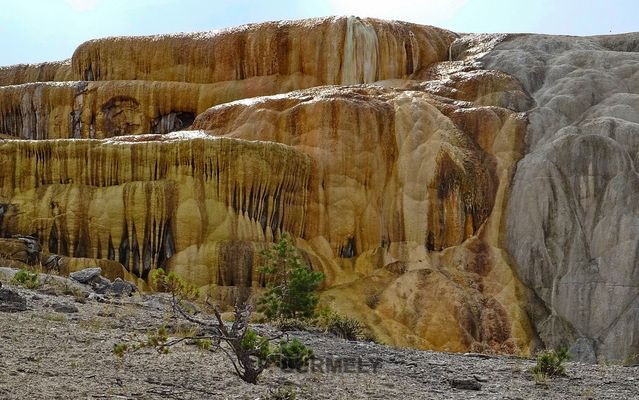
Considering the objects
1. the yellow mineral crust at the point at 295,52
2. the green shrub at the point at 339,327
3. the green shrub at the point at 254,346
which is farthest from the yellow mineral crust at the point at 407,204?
the green shrub at the point at 254,346

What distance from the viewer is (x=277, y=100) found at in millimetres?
35531

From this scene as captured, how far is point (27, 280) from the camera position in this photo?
18609 millimetres

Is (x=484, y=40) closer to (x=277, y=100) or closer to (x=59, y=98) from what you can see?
(x=277, y=100)

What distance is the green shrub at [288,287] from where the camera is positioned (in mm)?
23391

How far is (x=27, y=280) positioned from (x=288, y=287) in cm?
742

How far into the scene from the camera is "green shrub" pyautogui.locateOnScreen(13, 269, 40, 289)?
18356mm

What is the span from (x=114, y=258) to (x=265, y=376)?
1834 cm

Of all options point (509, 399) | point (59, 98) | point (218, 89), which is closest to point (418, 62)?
point (218, 89)

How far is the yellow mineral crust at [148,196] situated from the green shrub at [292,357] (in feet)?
52.7

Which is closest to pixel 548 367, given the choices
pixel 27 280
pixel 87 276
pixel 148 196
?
pixel 27 280

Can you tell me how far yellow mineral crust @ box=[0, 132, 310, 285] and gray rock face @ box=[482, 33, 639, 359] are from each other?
8210mm

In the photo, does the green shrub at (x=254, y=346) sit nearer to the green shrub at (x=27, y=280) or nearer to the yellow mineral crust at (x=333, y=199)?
the green shrub at (x=27, y=280)

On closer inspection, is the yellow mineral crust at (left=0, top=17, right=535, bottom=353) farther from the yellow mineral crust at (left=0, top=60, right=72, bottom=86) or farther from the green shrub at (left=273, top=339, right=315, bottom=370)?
the yellow mineral crust at (left=0, top=60, right=72, bottom=86)

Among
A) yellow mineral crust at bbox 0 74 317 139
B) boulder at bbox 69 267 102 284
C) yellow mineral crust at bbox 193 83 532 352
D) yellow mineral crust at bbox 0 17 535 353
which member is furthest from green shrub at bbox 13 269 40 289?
yellow mineral crust at bbox 0 74 317 139
